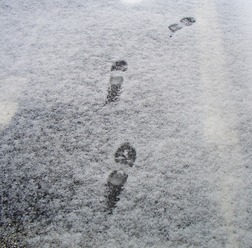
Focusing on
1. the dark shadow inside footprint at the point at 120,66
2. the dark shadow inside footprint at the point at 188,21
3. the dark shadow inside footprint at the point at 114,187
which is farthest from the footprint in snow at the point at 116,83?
the dark shadow inside footprint at the point at 188,21

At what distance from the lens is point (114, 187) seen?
1.41 m

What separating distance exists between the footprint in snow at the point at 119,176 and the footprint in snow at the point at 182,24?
1.26 metres

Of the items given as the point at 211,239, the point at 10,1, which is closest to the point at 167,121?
the point at 211,239

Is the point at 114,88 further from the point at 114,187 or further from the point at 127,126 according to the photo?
the point at 114,187

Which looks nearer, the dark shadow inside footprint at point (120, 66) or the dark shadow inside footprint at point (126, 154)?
the dark shadow inside footprint at point (126, 154)

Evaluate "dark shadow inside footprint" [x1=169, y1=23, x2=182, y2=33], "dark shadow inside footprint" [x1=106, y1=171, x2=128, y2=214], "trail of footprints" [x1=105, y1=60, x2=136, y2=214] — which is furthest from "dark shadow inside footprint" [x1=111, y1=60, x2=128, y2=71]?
"dark shadow inside footprint" [x1=106, y1=171, x2=128, y2=214]

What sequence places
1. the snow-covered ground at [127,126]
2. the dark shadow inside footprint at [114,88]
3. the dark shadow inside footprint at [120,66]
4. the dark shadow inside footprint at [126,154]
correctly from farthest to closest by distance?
the dark shadow inside footprint at [120,66], the dark shadow inside footprint at [114,88], the dark shadow inside footprint at [126,154], the snow-covered ground at [127,126]

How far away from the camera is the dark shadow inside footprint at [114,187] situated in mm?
1356

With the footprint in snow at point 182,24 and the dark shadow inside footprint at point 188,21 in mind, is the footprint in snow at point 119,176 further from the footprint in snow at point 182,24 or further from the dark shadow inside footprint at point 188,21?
the dark shadow inside footprint at point 188,21

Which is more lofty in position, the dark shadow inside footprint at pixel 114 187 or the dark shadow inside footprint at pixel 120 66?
the dark shadow inside footprint at pixel 120 66

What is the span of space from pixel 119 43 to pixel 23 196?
1.41 m

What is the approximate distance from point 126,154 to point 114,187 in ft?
0.71

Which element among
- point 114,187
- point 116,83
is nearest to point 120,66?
point 116,83

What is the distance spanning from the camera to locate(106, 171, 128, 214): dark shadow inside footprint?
1356 mm
